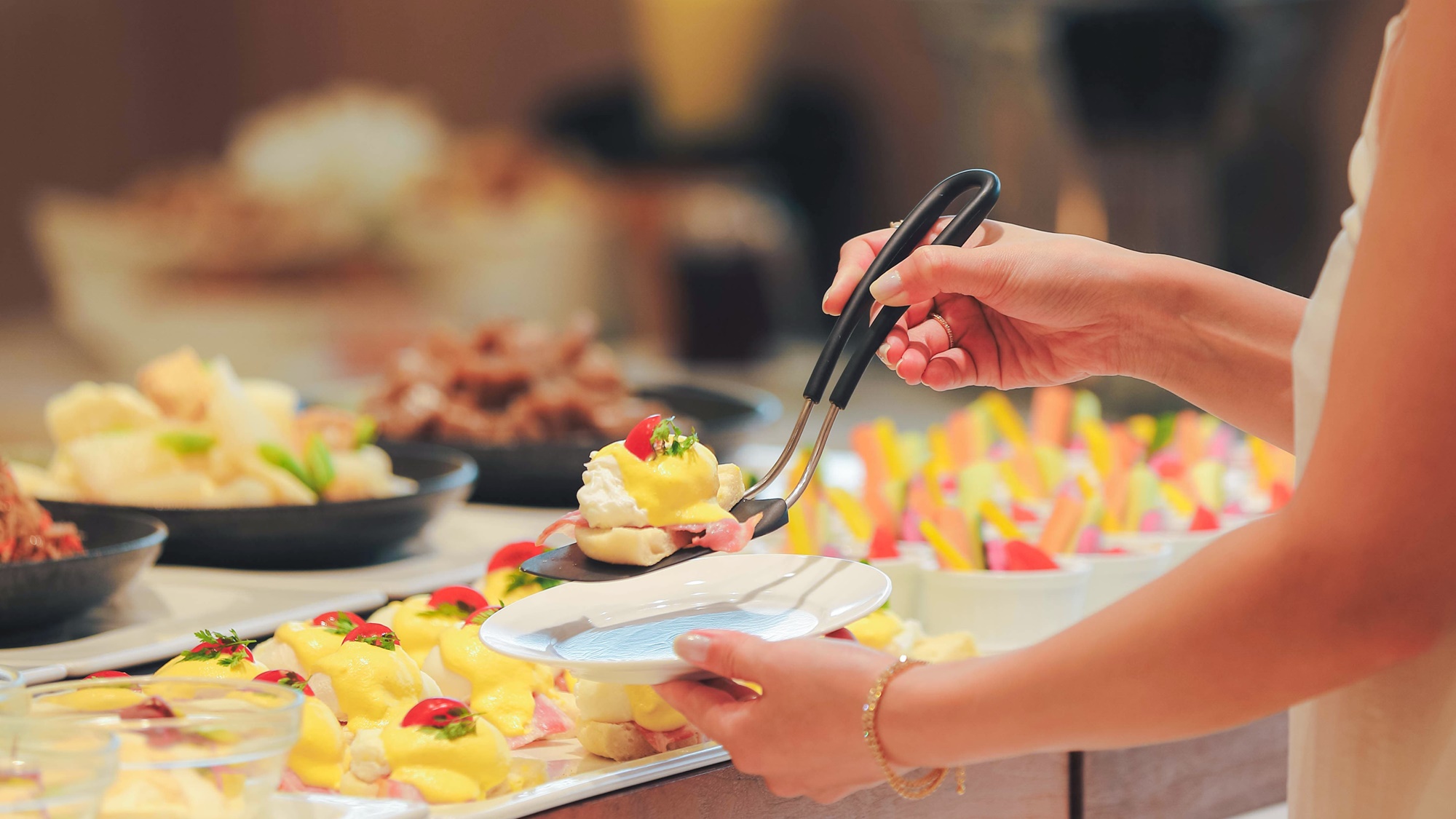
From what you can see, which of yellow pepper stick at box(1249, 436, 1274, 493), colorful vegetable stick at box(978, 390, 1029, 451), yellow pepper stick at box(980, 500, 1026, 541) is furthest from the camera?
→ colorful vegetable stick at box(978, 390, 1029, 451)

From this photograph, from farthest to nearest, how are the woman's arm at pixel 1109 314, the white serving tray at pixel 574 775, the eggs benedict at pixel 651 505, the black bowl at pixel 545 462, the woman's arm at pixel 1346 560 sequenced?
the black bowl at pixel 545 462 → the woman's arm at pixel 1109 314 → the eggs benedict at pixel 651 505 → the white serving tray at pixel 574 775 → the woman's arm at pixel 1346 560

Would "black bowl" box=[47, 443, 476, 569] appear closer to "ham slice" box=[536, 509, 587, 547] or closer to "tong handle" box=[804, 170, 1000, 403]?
"ham slice" box=[536, 509, 587, 547]

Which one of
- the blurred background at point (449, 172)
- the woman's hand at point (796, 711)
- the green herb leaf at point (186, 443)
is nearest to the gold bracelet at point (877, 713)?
the woman's hand at point (796, 711)

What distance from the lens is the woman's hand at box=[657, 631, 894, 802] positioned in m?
0.89

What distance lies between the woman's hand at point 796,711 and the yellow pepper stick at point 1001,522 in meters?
0.59

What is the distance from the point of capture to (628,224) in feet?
16.5

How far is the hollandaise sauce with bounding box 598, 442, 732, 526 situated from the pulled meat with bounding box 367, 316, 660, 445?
0.96 m

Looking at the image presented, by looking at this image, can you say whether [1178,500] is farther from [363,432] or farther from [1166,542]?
[363,432]

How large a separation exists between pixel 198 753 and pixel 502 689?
1.03ft

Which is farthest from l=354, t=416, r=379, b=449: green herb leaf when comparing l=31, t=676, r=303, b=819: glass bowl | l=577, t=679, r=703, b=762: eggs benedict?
l=31, t=676, r=303, b=819: glass bowl

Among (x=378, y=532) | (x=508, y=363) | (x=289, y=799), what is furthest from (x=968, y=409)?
(x=289, y=799)

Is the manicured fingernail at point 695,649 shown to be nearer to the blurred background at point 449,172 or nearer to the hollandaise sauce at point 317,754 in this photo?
the hollandaise sauce at point 317,754

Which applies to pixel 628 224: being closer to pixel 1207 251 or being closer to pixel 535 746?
pixel 1207 251

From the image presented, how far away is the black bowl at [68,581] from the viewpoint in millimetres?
1220
